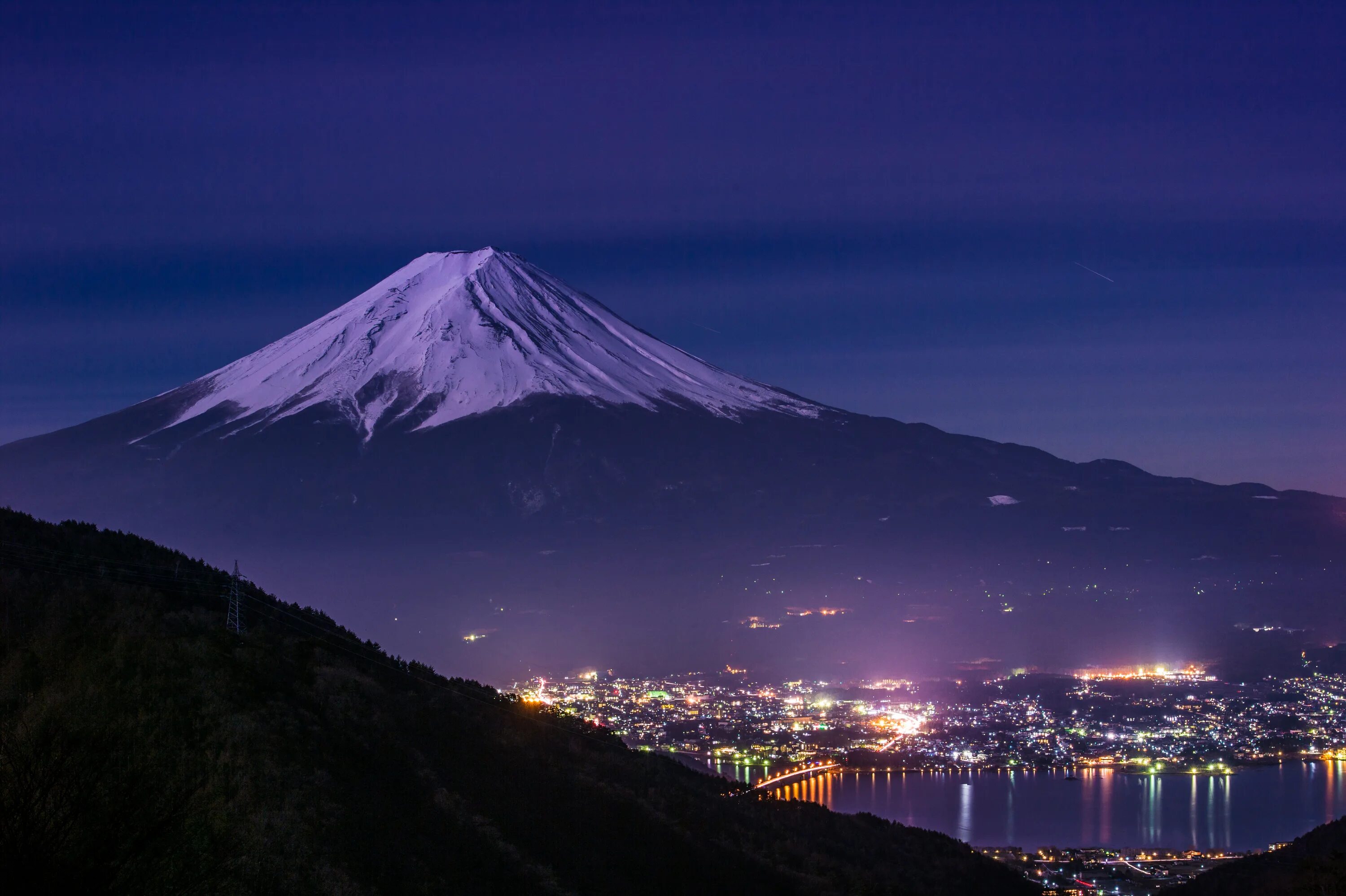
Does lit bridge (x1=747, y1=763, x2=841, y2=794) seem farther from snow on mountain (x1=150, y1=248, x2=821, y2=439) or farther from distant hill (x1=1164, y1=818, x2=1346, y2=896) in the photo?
snow on mountain (x1=150, y1=248, x2=821, y2=439)

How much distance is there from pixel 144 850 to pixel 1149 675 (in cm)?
8836

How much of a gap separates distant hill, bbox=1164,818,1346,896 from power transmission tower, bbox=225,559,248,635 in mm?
18384

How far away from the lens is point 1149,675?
8969 cm

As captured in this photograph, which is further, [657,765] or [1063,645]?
[1063,645]

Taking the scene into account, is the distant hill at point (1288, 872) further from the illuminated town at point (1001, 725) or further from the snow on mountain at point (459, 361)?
the snow on mountain at point (459, 361)

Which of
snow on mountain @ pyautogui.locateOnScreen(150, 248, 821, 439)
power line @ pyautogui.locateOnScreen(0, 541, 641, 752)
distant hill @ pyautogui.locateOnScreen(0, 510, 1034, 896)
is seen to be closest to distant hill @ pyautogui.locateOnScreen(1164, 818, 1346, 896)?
distant hill @ pyautogui.locateOnScreen(0, 510, 1034, 896)

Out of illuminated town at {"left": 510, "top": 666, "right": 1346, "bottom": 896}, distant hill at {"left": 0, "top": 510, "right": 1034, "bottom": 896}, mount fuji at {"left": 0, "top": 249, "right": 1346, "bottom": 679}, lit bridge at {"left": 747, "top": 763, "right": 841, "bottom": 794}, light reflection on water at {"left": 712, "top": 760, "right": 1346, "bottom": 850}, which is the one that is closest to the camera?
distant hill at {"left": 0, "top": 510, "right": 1034, "bottom": 896}

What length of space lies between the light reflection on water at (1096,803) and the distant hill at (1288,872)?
9.28 meters

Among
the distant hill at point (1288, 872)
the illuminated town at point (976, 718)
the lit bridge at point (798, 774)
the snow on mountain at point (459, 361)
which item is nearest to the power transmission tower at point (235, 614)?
the distant hill at point (1288, 872)

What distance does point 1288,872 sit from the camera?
28109mm

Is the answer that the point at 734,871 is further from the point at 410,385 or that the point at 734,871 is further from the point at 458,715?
the point at 410,385

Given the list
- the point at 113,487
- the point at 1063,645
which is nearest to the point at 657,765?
the point at 1063,645

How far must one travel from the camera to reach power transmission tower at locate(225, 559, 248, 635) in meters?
23.3

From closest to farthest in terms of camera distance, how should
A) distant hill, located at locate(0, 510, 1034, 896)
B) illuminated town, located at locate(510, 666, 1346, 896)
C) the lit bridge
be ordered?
distant hill, located at locate(0, 510, 1034, 896) → the lit bridge → illuminated town, located at locate(510, 666, 1346, 896)
